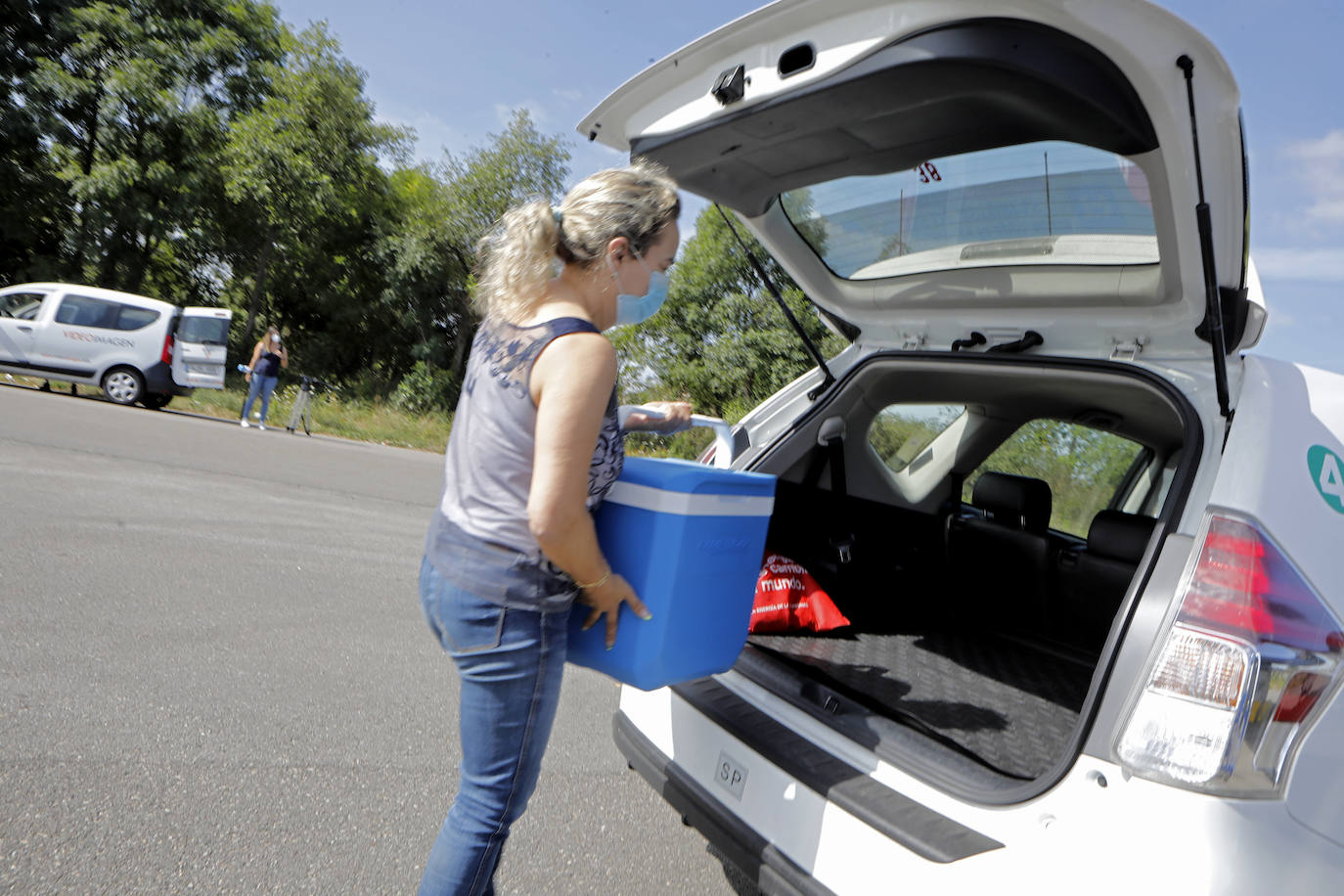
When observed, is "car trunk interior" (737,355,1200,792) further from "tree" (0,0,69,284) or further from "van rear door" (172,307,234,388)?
"tree" (0,0,69,284)

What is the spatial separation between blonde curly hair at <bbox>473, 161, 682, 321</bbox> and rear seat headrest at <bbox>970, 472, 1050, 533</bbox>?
2541mm

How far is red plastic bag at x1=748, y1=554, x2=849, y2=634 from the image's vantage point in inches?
119

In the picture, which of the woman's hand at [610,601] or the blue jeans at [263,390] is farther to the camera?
the blue jeans at [263,390]

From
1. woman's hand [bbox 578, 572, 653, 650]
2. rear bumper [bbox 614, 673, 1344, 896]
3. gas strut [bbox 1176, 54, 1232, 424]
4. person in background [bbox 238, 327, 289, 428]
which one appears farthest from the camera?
person in background [bbox 238, 327, 289, 428]

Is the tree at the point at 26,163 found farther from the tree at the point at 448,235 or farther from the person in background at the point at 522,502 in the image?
the person in background at the point at 522,502

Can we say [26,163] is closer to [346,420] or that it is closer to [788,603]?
[346,420]

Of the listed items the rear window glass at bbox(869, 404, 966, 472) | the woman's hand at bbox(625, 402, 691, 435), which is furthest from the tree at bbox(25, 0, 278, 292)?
the woman's hand at bbox(625, 402, 691, 435)

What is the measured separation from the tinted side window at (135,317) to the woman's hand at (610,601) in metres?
16.4

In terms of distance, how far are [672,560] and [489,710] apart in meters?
0.44

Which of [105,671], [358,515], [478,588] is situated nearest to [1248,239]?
[478,588]

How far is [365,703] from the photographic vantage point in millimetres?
3426

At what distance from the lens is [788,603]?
305cm

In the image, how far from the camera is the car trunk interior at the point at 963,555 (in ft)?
8.37

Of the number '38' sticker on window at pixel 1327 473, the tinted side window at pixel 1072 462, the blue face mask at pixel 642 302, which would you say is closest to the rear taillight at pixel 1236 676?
the number '38' sticker on window at pixel 1327 473
